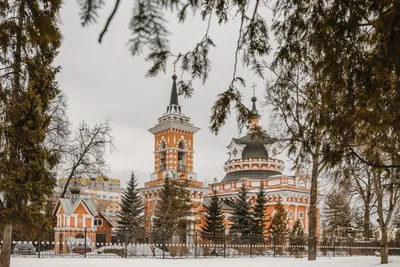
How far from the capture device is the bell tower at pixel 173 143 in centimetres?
4153

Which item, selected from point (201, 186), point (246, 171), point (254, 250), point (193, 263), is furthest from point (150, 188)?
point (193, 263)

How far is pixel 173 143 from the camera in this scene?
137 feet

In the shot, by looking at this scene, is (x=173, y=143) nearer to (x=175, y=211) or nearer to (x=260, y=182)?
(x=260, y=182)

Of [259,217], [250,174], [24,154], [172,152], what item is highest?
[172,152]

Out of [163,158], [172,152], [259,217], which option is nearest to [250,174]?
[163,158]

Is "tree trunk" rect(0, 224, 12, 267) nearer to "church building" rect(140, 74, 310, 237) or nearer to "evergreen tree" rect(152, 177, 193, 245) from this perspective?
"evergreen tree" rect(152, 177, 193, 245)

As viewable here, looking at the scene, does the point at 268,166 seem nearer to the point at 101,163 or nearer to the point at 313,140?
the point at 101,163

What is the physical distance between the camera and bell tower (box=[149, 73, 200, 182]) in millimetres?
41531

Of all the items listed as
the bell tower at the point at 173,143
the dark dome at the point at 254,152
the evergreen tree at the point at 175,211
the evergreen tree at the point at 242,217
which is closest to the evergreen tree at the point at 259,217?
the evergreen tree at the point at 242,217

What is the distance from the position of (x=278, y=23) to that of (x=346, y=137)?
4.66 feet

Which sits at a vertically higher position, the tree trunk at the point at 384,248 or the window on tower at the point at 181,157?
the window on tower at the point at 181,157

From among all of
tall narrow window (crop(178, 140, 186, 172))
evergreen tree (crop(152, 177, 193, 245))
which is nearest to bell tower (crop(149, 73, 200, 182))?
tall narrow window (crop(178, 140, 186, 172))

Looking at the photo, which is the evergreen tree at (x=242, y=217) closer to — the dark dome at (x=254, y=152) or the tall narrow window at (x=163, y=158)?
the tall narrow window at (x=163, y=158)

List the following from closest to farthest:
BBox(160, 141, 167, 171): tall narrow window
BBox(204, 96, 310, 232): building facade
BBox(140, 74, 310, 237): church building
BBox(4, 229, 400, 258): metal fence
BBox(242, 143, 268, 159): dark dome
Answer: BBox(4, 229, 400, 258): metal fence, BBox(140, 74, 310, 237): church building, BBox(160, 141, 167, 171): tall narrow window, BBox(204, 96, 310, 232): building facade, BBox(242, 143, 268, 159): dark dome
